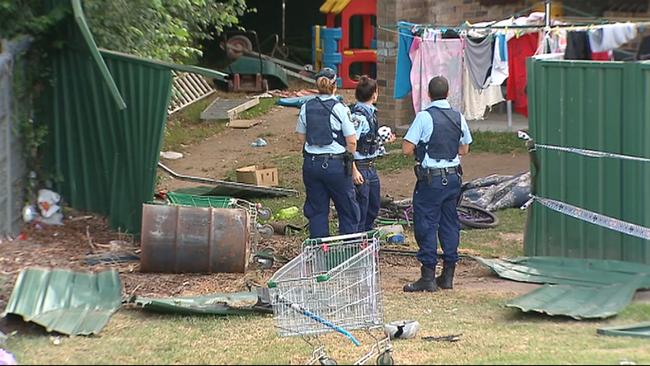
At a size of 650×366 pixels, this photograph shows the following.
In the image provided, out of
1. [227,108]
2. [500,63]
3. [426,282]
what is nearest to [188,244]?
[426,282]

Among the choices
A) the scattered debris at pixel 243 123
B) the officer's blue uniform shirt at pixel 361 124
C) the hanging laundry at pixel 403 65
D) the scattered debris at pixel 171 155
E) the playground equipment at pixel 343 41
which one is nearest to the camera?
the officer's blue uniform shirt at pixel 361 124

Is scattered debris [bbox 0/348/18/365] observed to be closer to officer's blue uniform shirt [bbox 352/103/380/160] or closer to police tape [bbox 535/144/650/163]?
officer's blue uniform shirt [bbox 352/103/380/160]

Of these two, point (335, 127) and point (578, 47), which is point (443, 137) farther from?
point (578, 47)

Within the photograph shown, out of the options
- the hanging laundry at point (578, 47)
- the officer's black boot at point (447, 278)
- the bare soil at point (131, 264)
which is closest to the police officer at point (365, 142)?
the bare soil at point (131, 264)

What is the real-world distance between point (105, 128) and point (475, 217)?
4338 mm

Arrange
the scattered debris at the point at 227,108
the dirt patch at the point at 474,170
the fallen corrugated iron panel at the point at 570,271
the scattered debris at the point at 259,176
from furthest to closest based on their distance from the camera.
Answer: the scattered debris at the point at 227,108 → the dirt patch at the point at 474,170 → the scattered debris at the point at 259,176 → the fallen corrugated iron panel at the point at 570,271

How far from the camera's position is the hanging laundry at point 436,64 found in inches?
597

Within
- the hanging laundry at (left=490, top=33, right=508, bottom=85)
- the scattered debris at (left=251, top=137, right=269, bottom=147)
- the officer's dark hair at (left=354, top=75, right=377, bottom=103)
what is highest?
the hanging laundry at (left=490, top=33, right=508, bottom=85)

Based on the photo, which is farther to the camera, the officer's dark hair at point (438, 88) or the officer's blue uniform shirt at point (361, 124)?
the officer's blue uniform shirt at point (361, 124)


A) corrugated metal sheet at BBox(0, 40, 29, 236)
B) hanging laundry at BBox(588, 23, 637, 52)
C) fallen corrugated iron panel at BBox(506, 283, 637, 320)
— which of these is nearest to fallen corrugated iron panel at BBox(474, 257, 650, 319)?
fallen corrugated iron panel at BBox(506, 283, 637, 320)

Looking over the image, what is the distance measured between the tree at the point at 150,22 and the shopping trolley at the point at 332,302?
470 cm

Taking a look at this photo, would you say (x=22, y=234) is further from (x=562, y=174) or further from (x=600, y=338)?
(x=600, y=338)

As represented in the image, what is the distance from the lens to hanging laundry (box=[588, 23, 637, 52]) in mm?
13008

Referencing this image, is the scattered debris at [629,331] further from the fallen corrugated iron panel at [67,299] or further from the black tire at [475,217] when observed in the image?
the black tire at [475,217]
